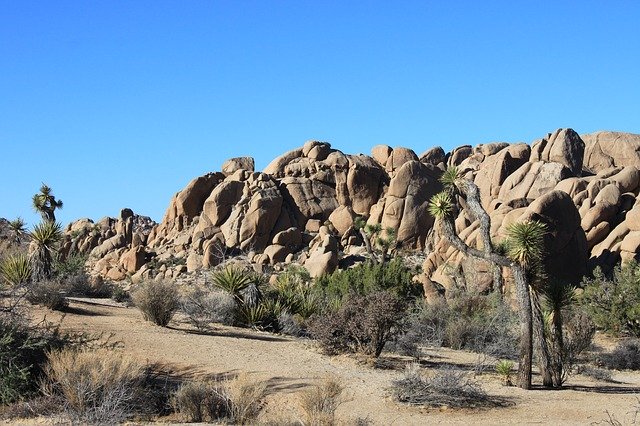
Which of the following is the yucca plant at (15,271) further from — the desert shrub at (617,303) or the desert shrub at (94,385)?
the desert shrub at (617,303)

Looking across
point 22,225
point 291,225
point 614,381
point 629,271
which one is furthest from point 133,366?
point 291,225

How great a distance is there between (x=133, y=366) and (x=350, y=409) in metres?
Result: 4.37

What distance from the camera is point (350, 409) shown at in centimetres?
1450

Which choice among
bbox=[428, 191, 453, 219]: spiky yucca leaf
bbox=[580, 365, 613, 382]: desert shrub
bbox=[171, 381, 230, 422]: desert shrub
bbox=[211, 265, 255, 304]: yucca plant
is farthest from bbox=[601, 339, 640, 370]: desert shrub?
bbox=[171, 381, 230, 422]: desert shrub

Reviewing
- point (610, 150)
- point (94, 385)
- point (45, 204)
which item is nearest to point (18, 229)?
point (45, 204)

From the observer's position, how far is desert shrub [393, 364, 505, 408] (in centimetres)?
1516

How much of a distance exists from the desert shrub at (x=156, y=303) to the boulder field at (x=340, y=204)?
26.6m

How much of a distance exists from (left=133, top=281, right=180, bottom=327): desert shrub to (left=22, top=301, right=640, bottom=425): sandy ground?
0.31 meters

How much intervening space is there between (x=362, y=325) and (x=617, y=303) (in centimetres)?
1627

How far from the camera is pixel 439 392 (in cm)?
1536

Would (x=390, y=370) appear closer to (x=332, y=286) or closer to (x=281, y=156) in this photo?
(x=332, y=286)

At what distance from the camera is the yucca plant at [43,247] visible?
24.2 meters

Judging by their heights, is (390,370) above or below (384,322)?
below

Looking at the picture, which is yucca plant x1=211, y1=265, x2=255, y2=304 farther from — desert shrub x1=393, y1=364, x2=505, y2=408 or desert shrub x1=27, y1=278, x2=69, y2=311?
desert shrub x1=393, y1=364, x2=505, y2=408
